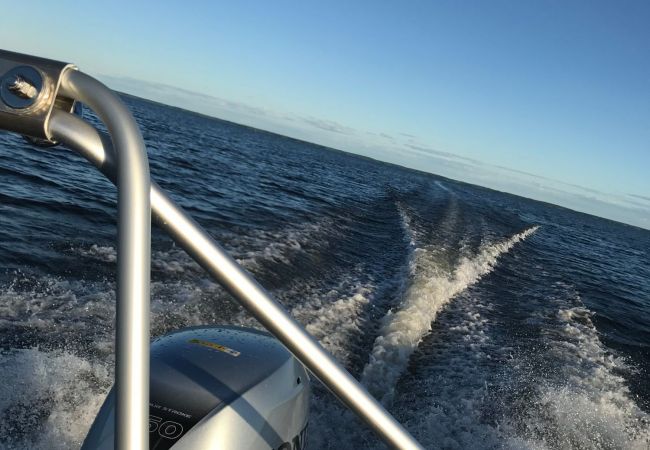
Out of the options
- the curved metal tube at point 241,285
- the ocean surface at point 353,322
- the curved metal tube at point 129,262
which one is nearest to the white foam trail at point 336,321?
the ocean surface at point 353,322

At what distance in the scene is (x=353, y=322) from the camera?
644 cm

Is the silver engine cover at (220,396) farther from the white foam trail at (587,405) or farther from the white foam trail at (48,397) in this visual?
the white foam trail at (587,405)

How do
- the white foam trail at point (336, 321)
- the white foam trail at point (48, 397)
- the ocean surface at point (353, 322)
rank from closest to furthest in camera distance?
the white foam trail at point (48, 397)
the ocean surface at point (353, 322)
the white foam trail at point (336, 321)

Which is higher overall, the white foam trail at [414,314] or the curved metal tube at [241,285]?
the curved metal tube at [241,285]

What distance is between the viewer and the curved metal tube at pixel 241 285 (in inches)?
28.1

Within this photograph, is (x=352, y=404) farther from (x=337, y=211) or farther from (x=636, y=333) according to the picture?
(x=337, y=211)

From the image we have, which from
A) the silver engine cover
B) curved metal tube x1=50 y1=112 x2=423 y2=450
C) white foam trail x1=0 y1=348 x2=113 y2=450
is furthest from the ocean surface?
curved metal tube x1=50 y1=112 x2=423 y2=450

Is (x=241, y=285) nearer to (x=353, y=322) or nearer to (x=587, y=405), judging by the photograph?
(x=353, y=322)

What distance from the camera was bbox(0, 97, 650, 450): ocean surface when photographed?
402 centimetres

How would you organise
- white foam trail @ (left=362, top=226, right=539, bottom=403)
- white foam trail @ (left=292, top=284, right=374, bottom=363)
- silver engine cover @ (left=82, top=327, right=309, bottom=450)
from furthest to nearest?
white foam trail @ (left=292, top=284, right=374, bottom=363)
white foam trail @ (left=362, top=226, right=539, bottom=403)
silver engine cover @ (left=82, top=327, right=309, bottom=450)

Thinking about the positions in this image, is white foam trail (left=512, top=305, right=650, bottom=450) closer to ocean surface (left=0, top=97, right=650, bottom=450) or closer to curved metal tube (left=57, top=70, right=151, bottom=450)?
ocean surface (left=0, top=97, right=650, bottom=450)

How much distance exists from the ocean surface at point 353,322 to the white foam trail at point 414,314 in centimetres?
3

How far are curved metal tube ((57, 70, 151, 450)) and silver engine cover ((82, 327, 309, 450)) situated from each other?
3.85ft

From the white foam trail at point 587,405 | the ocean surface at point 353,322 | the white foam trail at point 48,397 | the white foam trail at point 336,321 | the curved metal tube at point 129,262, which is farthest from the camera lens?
Answer: the white foam trail at point 336,321
